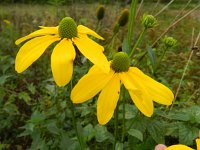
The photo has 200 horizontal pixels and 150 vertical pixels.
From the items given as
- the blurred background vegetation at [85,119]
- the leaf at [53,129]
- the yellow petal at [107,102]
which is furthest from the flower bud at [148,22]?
the leaf at [53,129]

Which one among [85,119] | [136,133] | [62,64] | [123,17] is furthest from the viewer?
[123,17]

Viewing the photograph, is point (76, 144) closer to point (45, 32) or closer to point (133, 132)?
point (133, 132)

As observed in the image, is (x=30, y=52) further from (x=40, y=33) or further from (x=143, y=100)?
(x=143, y=100)

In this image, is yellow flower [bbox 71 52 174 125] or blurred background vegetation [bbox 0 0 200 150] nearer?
yellow flower [bbox 71 52 174 125]

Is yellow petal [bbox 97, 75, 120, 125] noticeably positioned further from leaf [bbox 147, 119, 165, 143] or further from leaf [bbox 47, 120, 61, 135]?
leaf [bbox 47, 120, 61, 135]

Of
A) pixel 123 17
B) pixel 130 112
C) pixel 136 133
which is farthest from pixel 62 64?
pixel 123 17

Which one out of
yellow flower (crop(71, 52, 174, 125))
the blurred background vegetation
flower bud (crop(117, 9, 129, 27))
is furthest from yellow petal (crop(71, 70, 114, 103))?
flower bud (crop(117, 9, 129, 27))
